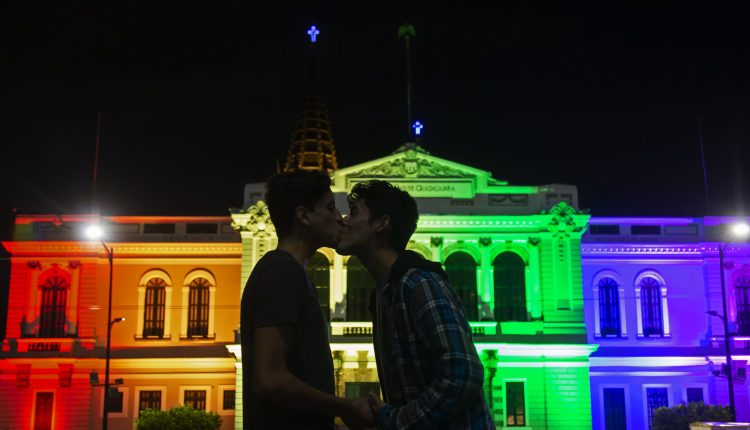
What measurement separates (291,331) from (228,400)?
3475 centimetres

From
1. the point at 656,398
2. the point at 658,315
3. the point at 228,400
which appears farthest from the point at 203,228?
the point at 656,398

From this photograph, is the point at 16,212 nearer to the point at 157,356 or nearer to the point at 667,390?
the point at 157,356

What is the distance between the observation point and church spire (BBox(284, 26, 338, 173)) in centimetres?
6844

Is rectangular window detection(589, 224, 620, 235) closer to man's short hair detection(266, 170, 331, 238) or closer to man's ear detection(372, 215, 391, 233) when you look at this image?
man's ear detection(372, 215, 391, 233)

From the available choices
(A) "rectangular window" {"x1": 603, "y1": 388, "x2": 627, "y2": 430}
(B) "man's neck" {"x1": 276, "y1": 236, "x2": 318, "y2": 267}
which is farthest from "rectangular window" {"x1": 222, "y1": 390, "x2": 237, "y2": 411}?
(B) "man's neck" {"x1": 276, "y1": 236, "x2": 318, "y2": 267}

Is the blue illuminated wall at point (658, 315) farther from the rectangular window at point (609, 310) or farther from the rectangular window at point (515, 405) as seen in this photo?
the rectangular window at point (515, 405)

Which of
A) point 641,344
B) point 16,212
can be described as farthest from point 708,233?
point 16,212

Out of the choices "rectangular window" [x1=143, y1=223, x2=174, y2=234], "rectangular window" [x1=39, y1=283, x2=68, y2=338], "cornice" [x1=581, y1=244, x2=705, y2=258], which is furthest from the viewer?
"rectangular window" [x1=143, y1=223, x2=174, y2=234]

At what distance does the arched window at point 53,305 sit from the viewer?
3869 cm

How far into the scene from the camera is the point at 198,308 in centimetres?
3956

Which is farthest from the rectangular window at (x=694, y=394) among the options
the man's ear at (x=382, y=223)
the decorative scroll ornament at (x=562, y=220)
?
the man's ear at (x=382, y=223)

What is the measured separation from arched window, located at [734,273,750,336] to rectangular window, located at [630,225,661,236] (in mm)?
A: 3880

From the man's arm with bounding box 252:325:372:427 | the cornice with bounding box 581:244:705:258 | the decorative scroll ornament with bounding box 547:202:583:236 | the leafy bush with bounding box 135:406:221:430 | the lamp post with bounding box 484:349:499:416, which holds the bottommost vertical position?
the leafy bush with bounding box 135:406:221:430

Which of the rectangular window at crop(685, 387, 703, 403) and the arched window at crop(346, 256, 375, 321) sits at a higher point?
the arched window at crop(346, 256, 375, 321)
